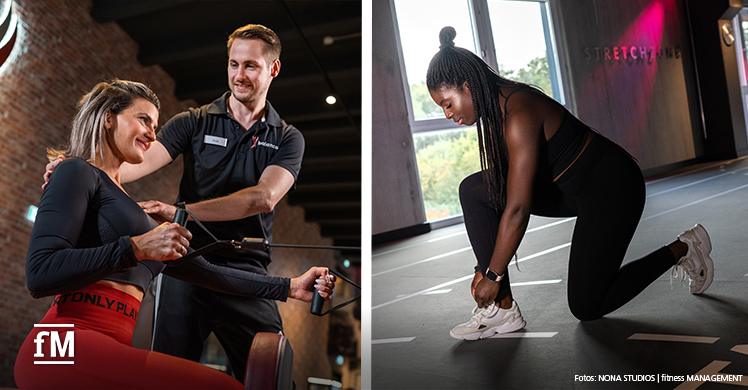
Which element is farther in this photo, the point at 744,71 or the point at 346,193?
the point at 346,193

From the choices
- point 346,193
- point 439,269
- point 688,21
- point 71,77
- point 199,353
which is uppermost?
point 71,77

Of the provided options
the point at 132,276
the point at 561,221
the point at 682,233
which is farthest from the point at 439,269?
the point at 132,276

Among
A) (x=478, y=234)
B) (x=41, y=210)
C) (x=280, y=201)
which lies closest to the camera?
(x=41, y=210)

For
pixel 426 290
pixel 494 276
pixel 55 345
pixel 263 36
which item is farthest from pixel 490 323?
pixel 55 345

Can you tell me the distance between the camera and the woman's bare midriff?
2262mm

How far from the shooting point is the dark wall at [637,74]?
2.32 meters

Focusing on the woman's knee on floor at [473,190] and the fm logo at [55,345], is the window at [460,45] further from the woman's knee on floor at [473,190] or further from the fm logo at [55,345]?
the fm logo at [55,345]

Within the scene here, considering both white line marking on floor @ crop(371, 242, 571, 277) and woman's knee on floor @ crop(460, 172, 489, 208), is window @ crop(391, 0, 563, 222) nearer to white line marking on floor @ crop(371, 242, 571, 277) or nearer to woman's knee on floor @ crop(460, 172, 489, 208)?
woman's knee on floor @ crop(460, 172, 489, 208)

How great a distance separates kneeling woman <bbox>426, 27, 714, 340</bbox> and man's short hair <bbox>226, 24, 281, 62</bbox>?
0.75m

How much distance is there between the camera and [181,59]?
107 inches

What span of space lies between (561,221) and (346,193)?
839mm

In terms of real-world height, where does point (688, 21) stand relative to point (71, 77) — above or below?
below

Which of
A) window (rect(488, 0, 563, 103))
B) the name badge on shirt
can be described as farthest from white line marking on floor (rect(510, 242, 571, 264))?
the name badge on shirt

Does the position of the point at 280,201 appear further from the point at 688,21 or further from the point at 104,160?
the point at 688,21
